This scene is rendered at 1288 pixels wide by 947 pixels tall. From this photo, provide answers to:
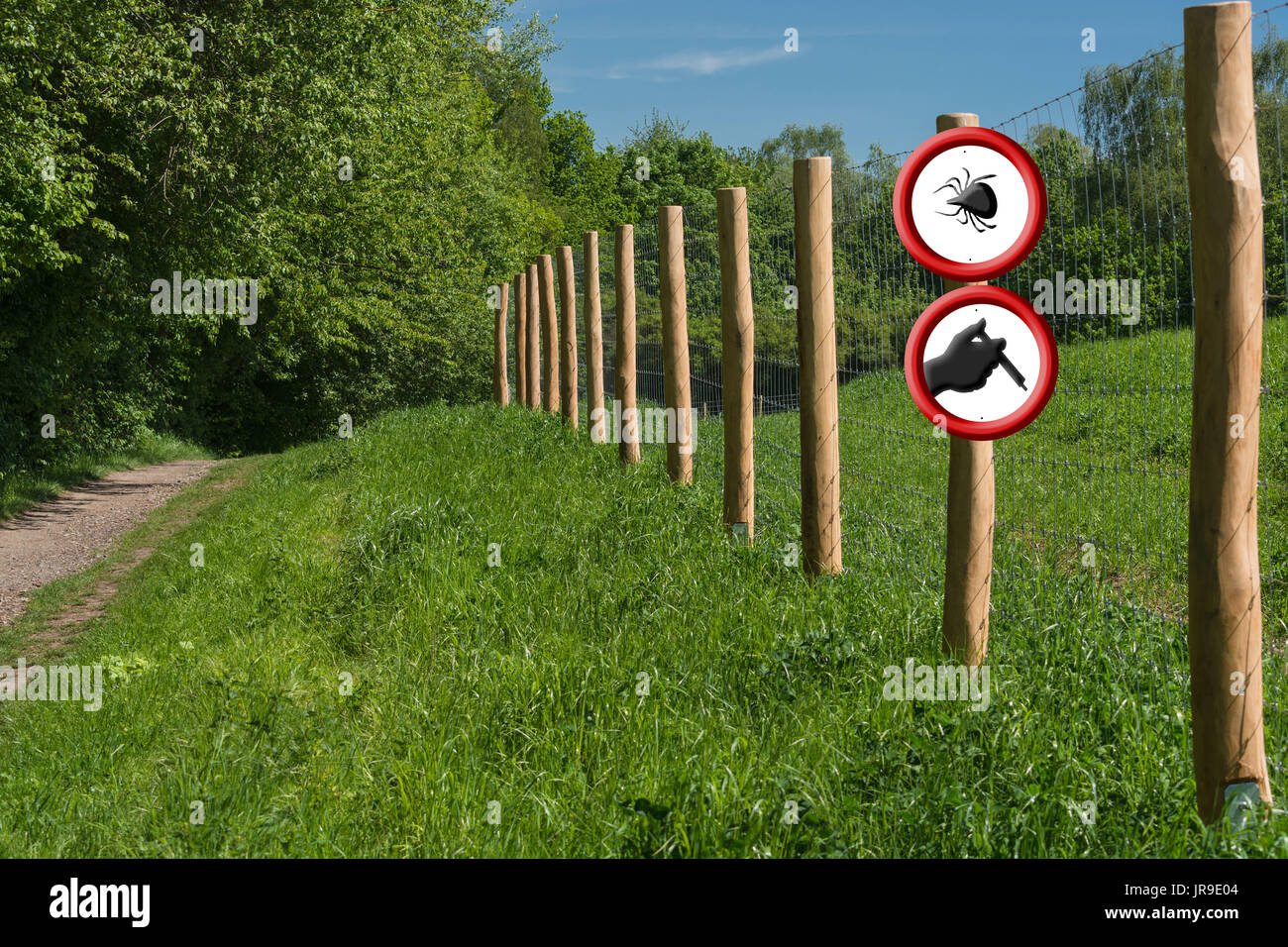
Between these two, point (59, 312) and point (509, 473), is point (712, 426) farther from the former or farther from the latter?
point (59, 312)

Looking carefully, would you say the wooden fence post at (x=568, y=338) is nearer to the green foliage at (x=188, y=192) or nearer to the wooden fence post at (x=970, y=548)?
the green foliage at (x=188, y=192)

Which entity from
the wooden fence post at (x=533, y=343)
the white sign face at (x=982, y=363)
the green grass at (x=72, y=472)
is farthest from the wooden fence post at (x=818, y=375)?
the green grass at (x=72, y=472)

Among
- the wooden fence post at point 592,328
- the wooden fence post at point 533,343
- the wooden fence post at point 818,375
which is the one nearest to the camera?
the wooden fence post at point 818,375

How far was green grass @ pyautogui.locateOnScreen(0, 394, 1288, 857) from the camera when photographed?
10.7 feet

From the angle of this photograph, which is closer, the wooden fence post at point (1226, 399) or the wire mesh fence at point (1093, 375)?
the wooden fence post at point (1226, 399)

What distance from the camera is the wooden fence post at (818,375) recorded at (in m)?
5.94

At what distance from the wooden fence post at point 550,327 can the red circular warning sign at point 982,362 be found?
1168cm

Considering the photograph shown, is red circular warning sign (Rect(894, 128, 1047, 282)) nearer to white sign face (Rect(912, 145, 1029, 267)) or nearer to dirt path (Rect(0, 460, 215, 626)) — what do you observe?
white sign face (Rect(912, 145, 1029, 267))

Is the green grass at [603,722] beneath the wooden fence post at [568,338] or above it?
beneath

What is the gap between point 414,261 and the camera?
25.1 metres

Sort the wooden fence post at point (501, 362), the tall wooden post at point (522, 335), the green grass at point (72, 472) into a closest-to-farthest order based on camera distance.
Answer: the green grass at point (72, 472) → the tall wooden post at point (522, 335) → the wooden fence post at point (501, 362)

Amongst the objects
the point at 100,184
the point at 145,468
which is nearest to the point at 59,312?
the point at 100,184

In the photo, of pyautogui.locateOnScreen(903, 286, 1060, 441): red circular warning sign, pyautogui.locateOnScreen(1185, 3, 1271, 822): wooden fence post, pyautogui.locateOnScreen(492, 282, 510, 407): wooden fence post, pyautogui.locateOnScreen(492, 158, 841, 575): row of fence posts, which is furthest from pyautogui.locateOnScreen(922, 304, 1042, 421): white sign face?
pyautogui.locateOnScreen(492, 282, 510, 407): wooden fence post

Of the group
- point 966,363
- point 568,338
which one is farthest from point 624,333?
point 966,363
